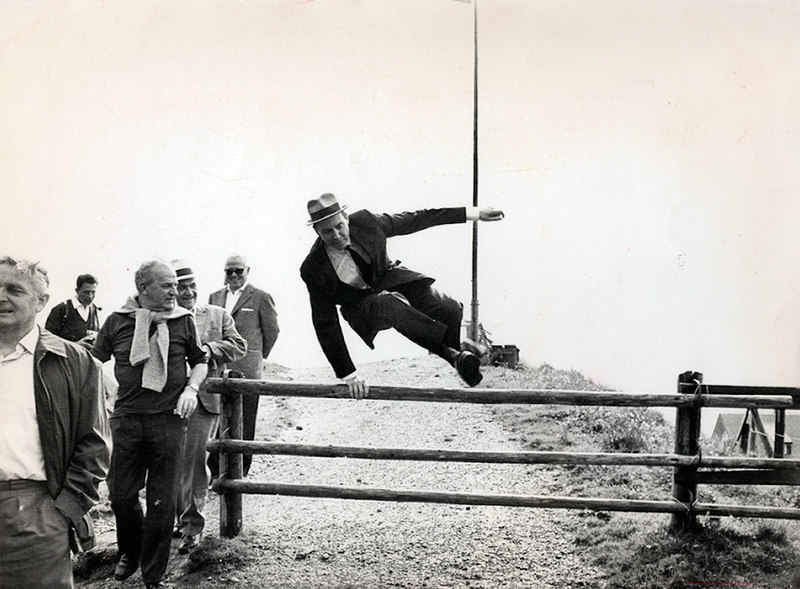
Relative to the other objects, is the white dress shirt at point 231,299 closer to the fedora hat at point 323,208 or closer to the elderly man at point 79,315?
the fedora hat at point 323,208

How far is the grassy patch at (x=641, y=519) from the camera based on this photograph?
4551 millimetres

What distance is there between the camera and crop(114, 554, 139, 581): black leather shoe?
449cm

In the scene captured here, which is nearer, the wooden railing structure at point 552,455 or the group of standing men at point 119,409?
the group of standing men at point 119,409

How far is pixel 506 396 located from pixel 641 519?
1617 mm

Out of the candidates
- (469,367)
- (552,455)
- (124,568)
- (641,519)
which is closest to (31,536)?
(124,568)

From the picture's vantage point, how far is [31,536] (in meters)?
3.21

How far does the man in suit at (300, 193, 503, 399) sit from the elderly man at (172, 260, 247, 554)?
2.41ft

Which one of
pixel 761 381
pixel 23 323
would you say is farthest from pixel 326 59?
pixel 761 381

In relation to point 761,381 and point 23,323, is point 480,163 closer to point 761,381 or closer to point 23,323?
point 761,381

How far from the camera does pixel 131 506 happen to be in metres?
4.41

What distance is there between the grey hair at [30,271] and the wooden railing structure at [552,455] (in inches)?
65.6

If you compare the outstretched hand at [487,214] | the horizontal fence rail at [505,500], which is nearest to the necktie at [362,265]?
the outstretched hand at [487,214]

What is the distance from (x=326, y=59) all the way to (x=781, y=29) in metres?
3.26

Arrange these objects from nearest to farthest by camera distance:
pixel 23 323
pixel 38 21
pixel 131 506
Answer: pixel 23 323 → pixel 131 506 → pixel 38 21
